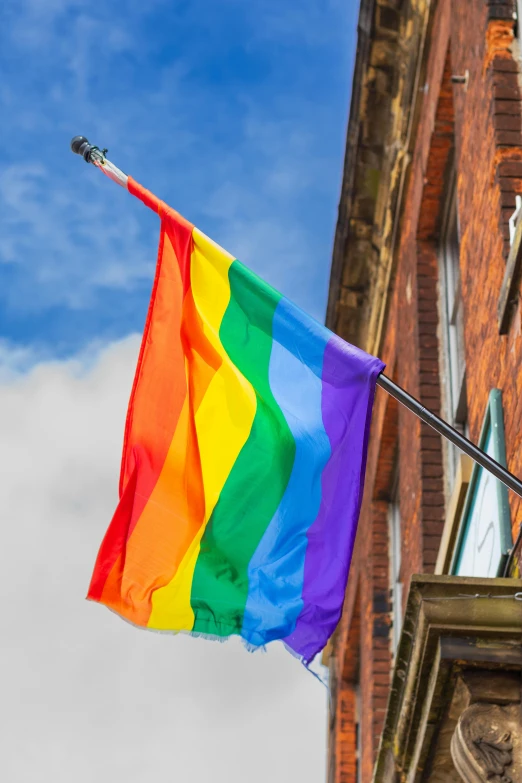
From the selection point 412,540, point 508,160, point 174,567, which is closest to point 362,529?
point 412,540

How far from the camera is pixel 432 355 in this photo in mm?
9109

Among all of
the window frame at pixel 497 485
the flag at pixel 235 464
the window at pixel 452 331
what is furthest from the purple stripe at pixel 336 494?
the window at pixel 452 331

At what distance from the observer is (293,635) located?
4.94 m

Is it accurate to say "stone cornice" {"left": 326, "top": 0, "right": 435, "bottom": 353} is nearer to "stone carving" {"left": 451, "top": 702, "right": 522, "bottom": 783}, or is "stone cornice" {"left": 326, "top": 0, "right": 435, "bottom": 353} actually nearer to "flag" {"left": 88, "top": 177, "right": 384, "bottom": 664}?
"flag" {"left": 88, "top": 177, "right": 384, "bottom": 664}

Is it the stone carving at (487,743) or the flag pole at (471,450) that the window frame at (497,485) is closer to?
the stone carving at (487,743)

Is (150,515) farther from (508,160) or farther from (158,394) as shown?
(508,160)

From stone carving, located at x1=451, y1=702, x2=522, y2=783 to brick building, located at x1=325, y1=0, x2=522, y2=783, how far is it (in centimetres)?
1

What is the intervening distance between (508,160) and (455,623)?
274cm

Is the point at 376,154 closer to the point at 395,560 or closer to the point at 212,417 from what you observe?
the point at 395,560

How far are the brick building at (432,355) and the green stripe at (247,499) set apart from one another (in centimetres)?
72

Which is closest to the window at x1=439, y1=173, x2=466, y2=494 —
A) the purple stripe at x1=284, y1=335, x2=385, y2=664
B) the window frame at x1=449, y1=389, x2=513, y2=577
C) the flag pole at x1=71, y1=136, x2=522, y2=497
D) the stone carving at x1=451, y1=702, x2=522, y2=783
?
the window frame at x1=449, y1=389, x2=513, y2=577

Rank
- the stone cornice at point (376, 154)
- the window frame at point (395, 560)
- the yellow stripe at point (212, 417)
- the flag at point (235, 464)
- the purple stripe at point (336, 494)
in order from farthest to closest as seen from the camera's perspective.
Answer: the window frame at point (395, 560)
the stone cornice at point (376, 154)
the yellow stripe at point (212, 417)
the flag at point (235, 464)
the purple stripe at point (336, 494)

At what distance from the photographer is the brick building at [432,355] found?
16.5 ft

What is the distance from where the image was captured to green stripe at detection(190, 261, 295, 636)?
5.23 metres
